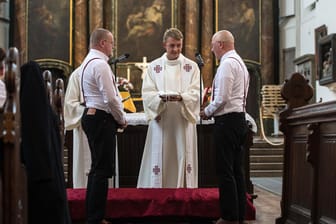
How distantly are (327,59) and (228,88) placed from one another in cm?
899

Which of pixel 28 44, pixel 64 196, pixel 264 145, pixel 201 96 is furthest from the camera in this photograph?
pixel 28 44

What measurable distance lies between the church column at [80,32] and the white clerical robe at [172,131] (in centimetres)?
904

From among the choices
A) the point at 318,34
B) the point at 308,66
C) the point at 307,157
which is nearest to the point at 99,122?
the point at 307,157

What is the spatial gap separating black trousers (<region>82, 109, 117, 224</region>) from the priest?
1.88m

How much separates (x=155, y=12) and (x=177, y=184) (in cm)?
997

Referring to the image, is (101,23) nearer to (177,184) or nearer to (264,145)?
(264,145)

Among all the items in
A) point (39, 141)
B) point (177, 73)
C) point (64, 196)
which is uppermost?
point (177, 73)

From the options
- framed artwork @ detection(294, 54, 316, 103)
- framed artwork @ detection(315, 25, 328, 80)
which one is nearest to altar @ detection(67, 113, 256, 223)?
framed artwork @ detection(315, 25, 328, 80)

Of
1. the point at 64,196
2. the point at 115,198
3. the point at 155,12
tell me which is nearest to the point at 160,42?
the point at 155,12

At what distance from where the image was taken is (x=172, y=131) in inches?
271

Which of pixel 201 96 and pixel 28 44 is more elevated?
pixel 28 44

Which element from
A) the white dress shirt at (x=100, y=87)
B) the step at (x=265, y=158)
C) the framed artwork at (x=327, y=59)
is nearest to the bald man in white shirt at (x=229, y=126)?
the white dress shirt at (x=100, y=87)

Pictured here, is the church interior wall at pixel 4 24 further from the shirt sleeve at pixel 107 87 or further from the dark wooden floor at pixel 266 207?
the shirt sleeve at pixel 107 87

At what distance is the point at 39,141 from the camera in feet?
9.30
